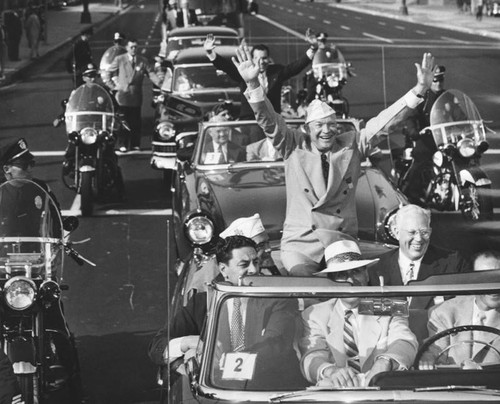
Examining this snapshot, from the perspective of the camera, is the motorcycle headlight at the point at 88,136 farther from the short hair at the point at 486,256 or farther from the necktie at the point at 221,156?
the short hair at the point at 486,256

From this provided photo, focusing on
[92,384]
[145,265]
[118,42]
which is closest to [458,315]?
[92,384]

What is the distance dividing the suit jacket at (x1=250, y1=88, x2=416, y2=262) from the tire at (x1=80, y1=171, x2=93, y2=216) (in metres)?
6.89

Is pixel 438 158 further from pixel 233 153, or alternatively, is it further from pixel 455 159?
pixel 233 153

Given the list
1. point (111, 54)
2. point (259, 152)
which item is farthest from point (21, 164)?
point (111, 54)

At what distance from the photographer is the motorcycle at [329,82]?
23.8 metres

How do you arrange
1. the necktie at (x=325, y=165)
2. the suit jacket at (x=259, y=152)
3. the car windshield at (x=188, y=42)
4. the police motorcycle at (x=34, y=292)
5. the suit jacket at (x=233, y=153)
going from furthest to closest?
the car windshield at (x=188, y=42) → the suit jacket at (x=233, y=153) → the suit jacket at (x=259, y=152) → the necktie at (x=325, y=165) → the police motorcycle at (x=34, y=292)

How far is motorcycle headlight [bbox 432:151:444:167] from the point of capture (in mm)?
15430

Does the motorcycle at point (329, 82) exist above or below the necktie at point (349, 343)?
below

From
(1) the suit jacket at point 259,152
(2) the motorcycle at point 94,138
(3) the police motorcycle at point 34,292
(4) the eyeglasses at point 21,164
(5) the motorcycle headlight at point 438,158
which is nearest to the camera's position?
(3) the police motorcycle at point 34,292

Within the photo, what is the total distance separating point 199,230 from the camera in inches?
460

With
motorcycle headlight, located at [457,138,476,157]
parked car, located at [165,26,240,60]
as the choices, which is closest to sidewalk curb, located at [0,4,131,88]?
parked car, located at [165,26,240,60]

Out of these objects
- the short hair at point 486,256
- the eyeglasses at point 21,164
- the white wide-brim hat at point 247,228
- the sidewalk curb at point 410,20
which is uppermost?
the eyeglasses at point 21,164

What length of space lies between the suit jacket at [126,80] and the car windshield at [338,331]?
46.4 feet

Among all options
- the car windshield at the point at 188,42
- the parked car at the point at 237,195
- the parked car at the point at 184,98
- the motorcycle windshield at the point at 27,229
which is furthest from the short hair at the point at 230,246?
the car windshield at the point at 188,42
